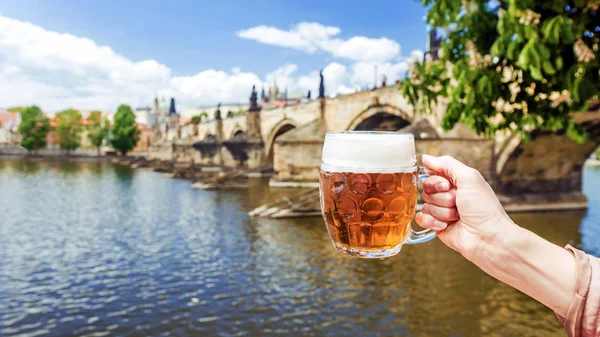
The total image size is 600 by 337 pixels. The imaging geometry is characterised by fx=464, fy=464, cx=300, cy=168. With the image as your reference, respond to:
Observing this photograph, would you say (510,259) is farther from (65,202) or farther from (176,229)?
(65,202)

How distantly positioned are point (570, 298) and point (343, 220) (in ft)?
2.10

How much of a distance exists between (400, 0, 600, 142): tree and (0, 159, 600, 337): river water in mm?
3006

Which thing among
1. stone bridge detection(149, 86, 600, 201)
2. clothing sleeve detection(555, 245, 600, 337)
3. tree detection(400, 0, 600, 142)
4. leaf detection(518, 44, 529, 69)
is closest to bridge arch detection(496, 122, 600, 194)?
stone bridge detection(149, 86, 600, 201)

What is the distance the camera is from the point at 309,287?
301 inches

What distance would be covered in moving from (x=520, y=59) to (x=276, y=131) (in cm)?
3398

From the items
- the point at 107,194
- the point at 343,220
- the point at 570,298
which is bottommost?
the point at 107,194

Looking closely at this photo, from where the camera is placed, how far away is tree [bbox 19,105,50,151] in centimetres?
6564

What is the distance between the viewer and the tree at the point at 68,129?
76.6 m

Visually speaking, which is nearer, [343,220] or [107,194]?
[343,220]

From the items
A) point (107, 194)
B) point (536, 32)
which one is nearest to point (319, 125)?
point (107, 194)

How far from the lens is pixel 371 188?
55.2 inches

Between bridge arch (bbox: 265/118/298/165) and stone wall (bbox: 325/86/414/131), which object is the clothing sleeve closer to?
stone wall (bbox: 325/86/414/131)

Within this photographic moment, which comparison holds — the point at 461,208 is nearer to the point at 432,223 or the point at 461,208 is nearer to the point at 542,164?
the point at 432,223

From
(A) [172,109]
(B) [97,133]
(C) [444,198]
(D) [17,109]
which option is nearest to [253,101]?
(A) [172,109]
